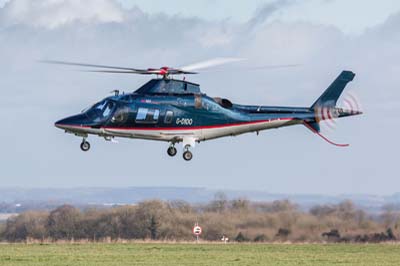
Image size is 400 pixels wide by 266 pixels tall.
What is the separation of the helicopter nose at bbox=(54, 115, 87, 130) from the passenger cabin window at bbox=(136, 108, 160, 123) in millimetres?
1995

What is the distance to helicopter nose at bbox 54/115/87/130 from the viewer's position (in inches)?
1871

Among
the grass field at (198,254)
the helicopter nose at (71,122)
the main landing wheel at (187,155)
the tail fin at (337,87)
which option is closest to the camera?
the helicopter nose at (71,122)

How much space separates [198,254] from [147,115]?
326 inches

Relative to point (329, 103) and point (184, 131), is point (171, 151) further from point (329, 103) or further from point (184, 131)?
point (329, 103)

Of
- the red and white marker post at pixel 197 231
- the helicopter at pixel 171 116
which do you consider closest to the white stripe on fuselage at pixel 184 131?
the helicopter at pixel 171 116

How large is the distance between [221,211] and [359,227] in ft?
31.4

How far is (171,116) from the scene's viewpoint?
159 ft

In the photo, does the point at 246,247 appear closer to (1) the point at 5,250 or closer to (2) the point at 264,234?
(2) the point at 264,234

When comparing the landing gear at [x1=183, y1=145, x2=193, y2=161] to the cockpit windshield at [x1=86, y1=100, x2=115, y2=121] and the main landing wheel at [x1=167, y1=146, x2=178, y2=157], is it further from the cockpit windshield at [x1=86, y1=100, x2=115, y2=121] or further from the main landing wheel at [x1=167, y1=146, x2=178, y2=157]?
the cockpit windshield at [x1=86, y1=100, x2=115, y2=121]

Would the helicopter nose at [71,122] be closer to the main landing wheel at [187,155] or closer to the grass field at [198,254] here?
the main landing wheel at [187,155]

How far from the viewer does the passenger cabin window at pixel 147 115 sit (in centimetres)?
4800

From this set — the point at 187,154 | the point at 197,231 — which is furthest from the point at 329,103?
the point at 197,231

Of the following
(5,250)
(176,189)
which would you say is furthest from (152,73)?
(176,189)

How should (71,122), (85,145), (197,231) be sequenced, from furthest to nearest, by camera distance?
1. (197,231)
2. (85,145)
3. (71,122)
